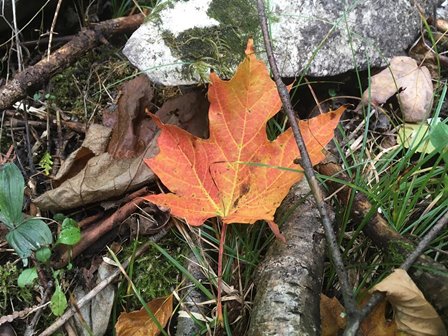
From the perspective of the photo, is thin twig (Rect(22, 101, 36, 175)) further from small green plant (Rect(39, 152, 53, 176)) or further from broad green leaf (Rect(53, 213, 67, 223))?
broad green leaf (Rect(53, 213, 67, 223))

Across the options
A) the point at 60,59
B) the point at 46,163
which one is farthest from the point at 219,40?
the point at 46,163

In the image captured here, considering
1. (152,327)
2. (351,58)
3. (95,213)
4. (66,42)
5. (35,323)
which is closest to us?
(152,327)

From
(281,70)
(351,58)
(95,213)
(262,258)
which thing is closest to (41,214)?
(95,213)

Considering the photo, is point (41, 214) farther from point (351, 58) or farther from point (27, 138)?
point (351, 58)

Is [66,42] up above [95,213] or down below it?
above

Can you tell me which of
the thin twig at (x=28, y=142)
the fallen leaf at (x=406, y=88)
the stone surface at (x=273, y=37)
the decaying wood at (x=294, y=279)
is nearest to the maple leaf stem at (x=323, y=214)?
the decaying wood at (x=294, y=279)

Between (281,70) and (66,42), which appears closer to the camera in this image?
(281,70)
